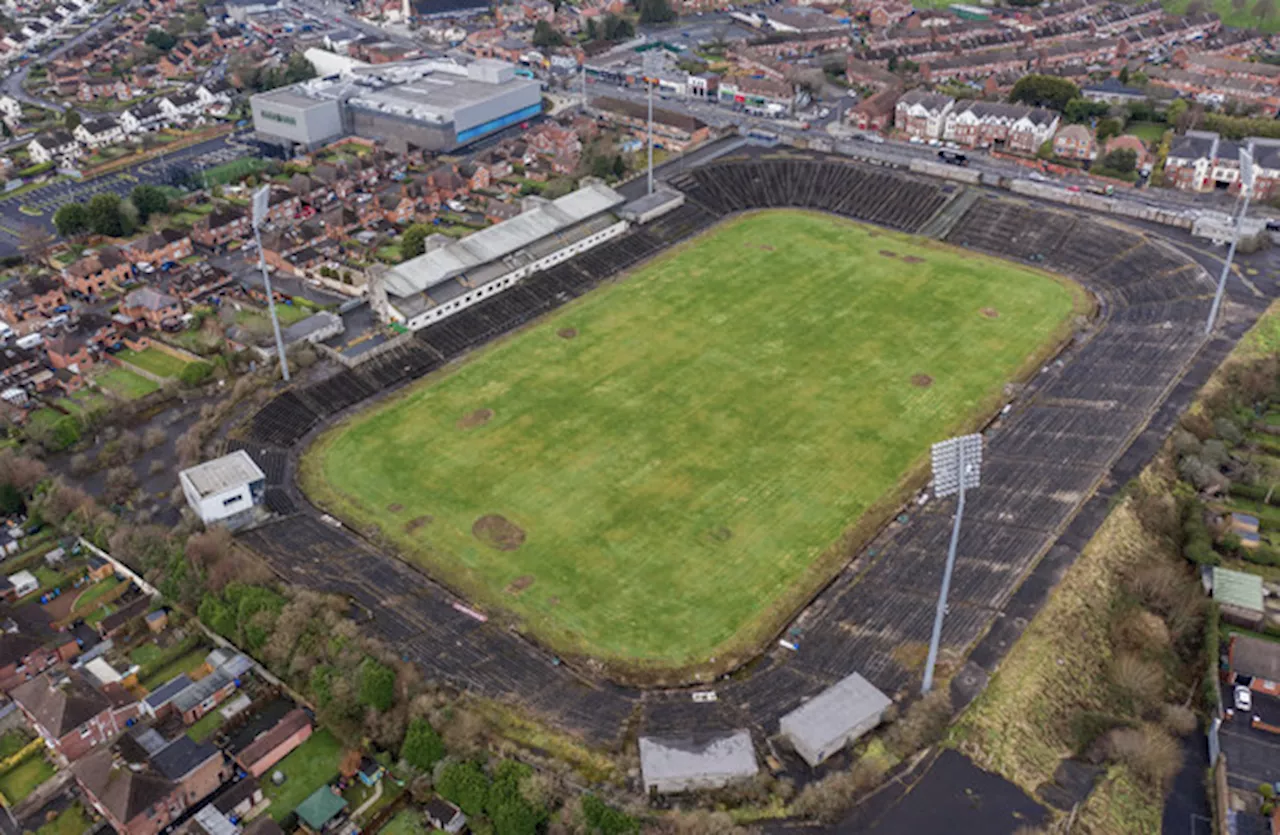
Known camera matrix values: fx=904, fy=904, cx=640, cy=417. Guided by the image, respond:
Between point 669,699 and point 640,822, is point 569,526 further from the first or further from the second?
point 640,822

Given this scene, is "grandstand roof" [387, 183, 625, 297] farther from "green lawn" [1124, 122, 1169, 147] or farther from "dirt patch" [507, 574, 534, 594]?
"green lawn" [1124, 122, 1169, 147]

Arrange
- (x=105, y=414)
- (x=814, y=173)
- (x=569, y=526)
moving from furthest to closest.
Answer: (x=814, y=173), (x=105, y=414), (x=569, y=526)

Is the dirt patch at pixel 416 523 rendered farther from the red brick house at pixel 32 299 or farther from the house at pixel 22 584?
the red brick house at pixel 32 299

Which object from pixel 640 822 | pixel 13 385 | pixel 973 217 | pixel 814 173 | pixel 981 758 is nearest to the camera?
pixel 640 822

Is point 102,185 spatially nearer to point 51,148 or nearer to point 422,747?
point 51,148

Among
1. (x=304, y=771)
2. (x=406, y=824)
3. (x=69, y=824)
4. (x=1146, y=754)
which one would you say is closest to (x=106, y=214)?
(x=69, y=824)

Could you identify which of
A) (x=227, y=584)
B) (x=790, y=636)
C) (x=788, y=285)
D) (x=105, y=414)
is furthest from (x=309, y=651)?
(x=788, y=285)
